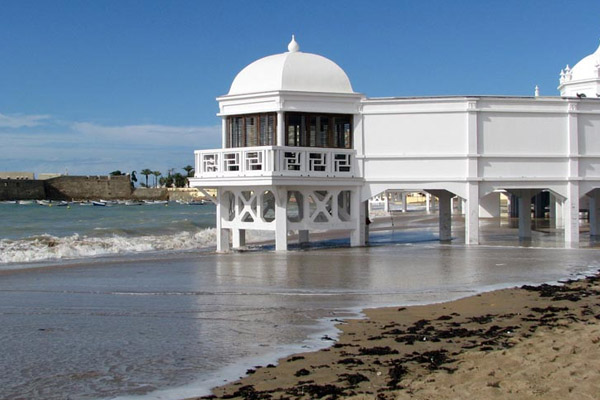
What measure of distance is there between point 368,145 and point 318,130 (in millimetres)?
1693

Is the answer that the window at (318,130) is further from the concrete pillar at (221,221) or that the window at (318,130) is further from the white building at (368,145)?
the concrete pillar at (221,221)

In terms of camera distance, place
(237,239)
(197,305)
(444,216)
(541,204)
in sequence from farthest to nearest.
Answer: (541,204) < (444,216) < (237,239) < (197,305)

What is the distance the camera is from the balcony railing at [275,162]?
878 inches

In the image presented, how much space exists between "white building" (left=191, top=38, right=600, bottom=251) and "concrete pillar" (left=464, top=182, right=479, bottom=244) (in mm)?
33

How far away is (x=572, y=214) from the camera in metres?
25.5

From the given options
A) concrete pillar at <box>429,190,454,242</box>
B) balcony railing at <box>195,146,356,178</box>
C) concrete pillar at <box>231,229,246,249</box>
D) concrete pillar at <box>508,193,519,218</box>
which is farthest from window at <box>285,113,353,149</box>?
concrete pillar at <box>508,193,519,218</box>

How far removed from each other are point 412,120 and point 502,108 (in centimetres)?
293

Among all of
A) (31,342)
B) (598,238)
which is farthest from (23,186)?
(31,342)

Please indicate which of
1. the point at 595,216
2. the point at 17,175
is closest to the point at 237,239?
the point at 595,216

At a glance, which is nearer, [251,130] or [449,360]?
[449,360]

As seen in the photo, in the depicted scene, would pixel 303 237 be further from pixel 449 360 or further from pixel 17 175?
pixel 17 175

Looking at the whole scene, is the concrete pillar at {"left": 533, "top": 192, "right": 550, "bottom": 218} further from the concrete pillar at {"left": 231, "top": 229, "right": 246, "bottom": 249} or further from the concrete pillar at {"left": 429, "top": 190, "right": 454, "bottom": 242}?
the concrete pillar at {"left": 231, "top": 229, "right": 246, "bottom": 249}

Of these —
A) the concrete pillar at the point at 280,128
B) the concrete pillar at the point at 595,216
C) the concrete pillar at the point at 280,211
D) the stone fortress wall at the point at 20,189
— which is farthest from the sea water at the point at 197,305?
the stone fortress wall at the point at 20,189

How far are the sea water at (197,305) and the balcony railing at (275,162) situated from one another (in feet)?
8.23
